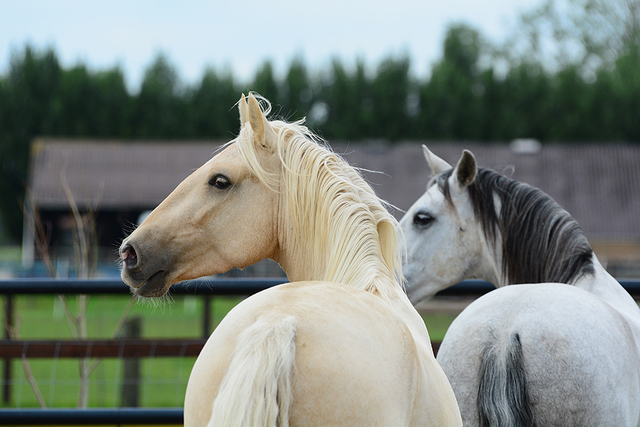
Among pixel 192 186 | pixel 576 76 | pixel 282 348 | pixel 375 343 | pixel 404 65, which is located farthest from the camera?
pixel 404 65

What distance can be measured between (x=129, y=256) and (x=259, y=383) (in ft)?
3.38

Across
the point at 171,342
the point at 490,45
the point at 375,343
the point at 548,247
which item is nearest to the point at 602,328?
the point at 548,247

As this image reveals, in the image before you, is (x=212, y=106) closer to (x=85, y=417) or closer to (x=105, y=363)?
(x=105, y=363)

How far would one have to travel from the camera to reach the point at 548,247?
268 cm

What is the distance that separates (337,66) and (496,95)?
8254mm

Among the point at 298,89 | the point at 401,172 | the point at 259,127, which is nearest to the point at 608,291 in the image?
the point at 259,127

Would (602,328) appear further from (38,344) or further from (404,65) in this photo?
(404,65)

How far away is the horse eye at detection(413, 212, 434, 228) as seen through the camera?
3.12 m

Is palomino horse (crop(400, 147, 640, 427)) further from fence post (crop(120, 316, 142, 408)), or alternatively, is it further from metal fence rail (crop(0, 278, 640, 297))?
fence post (crop(120, 316, 142, 408))

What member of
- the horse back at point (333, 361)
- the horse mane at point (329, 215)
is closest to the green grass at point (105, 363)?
the horse mane at point (329, 215)

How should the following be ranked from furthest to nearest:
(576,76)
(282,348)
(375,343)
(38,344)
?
(576,76) < (38,344) < (375,343) < (282,348)

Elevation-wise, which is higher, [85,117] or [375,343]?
[375,343]

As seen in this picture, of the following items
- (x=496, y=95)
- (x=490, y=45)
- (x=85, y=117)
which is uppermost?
(x=490, y=45)

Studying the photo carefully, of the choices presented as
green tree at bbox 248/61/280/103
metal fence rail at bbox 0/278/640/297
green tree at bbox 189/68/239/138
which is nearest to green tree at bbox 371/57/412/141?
green tree at bbox 248/61/280/103
